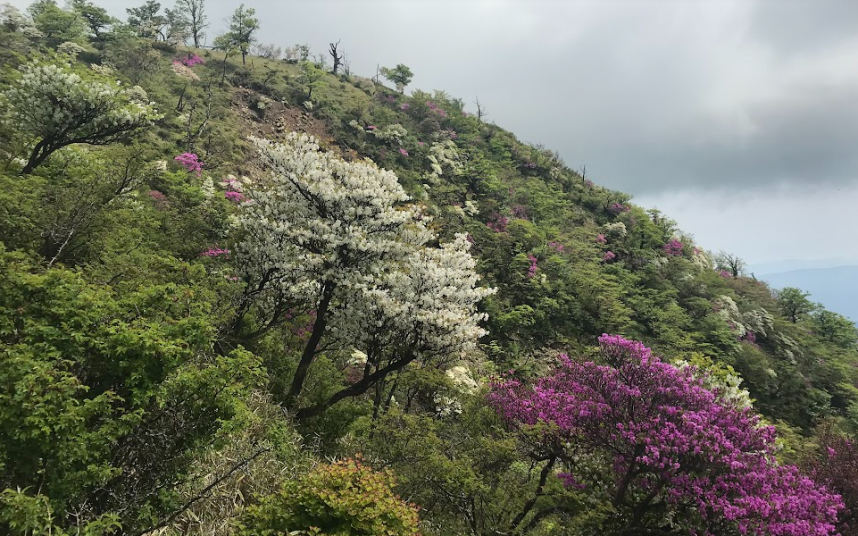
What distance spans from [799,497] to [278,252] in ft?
38.9

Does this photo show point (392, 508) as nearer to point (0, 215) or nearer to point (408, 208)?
point (408, 208)

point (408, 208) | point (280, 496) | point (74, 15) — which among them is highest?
point (74, 15)

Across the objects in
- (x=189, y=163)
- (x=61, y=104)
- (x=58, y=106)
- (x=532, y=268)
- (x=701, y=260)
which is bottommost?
(x=58, y=106)

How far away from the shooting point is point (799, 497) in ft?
23.9

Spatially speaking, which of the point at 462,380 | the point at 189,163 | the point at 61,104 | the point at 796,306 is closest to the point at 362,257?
the point at 462,380

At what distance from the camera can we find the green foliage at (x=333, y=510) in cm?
489

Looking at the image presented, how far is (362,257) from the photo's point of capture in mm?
10367

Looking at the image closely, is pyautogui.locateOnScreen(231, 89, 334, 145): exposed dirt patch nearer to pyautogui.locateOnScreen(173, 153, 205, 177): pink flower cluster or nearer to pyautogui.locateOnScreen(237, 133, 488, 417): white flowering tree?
pyautogui.locateOnScreen(173, 153, 205, 177): pink flower cluster

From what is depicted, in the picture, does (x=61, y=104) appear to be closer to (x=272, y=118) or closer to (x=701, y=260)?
(x=272, y=118)

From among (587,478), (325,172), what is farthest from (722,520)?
(325,172)

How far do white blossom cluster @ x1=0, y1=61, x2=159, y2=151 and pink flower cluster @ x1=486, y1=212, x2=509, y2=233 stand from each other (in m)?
23.7

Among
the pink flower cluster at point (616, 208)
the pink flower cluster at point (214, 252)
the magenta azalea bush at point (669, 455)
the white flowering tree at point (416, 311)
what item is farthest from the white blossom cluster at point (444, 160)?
the magenta azalea bush at point (669, 455)

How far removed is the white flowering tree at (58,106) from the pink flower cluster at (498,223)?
77.6 ft

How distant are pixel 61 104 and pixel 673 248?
42754 mm
